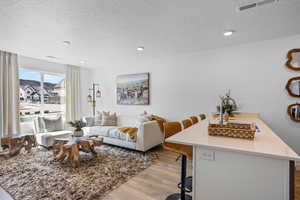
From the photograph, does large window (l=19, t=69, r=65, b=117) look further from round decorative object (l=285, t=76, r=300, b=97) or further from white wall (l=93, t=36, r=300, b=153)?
round decorative object (l=285, t=76, r=300, b=97)

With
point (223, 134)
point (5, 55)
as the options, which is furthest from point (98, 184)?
point (5, 55)

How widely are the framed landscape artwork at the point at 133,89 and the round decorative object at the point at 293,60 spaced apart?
3239mm

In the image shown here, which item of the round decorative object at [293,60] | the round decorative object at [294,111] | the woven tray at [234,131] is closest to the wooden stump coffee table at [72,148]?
the woven tray at [234,131]

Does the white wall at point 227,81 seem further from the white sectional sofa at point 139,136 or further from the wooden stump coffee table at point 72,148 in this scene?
the wooden stump coffee table at point 72,148

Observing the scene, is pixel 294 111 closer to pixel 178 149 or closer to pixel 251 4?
pixel 251 4

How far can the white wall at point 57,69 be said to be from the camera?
4273mm

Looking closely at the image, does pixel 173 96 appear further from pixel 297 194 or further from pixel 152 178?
pixel 297 194

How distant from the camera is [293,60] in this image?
278 centimetres

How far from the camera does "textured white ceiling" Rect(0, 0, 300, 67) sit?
185 cm

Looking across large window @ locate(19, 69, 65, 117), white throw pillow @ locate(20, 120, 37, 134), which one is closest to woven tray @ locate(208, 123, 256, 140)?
white throw pillow @ locate(20, 120, 37, 134)

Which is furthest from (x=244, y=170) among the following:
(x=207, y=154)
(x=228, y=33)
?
(x=228, y=33)

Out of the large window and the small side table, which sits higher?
the large window

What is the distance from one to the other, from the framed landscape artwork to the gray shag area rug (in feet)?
5.83

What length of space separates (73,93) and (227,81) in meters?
5.01
